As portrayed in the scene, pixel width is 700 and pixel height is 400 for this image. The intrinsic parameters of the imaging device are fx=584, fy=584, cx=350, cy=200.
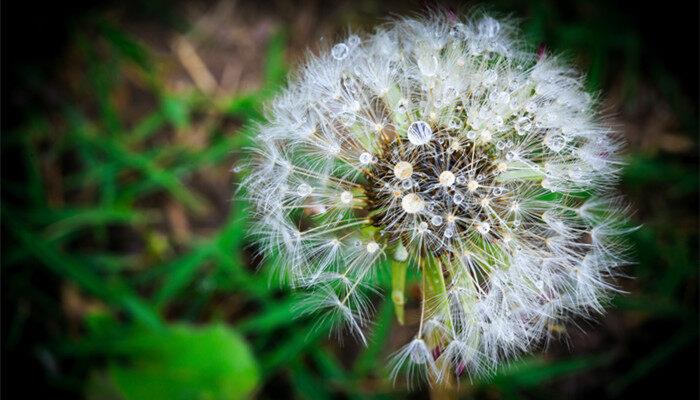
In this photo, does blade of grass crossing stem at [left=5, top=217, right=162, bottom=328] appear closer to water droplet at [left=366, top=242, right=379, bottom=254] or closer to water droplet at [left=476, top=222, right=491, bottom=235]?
water droplet at [left=366, top=242, right=379, bottom=254]

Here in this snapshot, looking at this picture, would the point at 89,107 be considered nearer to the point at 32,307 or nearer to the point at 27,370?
the point at 32,307

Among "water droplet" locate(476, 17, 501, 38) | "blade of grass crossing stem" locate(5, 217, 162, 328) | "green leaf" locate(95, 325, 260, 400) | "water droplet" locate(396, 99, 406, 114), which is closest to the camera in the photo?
"water droplet" locate(396, 99, 406, 114)

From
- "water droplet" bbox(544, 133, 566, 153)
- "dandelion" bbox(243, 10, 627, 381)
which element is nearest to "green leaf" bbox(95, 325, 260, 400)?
"dandelion" bbox(243, 10, 627, 381)

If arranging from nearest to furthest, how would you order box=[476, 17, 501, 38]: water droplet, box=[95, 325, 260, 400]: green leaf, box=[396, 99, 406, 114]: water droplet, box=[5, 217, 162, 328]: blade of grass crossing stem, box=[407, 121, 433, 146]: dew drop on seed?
box=[407, 121, 433, 146]: dew drop on seed → box=[396, 99, 406, 114]: water droplet → box=[476, 17, 501, 38]: water droplet → box=[95, 325, 260, 400]: green leaf → box=[5, 217, 162, 328]: blade of grass crossing stem

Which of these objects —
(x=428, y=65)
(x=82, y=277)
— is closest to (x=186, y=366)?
(x=82, y=277)

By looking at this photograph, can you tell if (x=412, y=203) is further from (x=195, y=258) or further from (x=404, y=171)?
(x=195, y=258)


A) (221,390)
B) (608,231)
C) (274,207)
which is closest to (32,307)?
(221,390)

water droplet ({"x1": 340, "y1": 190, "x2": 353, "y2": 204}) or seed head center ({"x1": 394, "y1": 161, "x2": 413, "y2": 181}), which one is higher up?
seed head center ({"x1": 394, "y1": 161, "x2": 413, "y2": 181})
